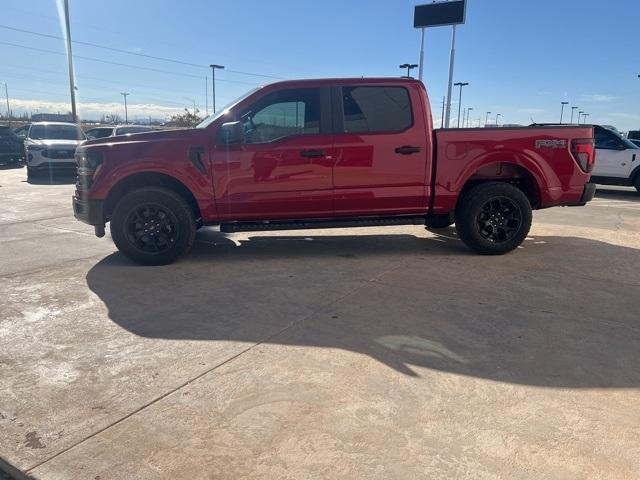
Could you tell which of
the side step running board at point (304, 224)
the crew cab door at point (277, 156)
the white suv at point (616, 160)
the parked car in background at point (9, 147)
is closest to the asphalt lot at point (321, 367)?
the side step running board at point (304, 224)

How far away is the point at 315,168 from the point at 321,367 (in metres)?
2.93

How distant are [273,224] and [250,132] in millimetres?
1107

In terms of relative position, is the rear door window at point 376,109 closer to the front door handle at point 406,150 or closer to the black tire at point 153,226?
the front door handle at point 406,150

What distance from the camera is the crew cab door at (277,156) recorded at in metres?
5.59

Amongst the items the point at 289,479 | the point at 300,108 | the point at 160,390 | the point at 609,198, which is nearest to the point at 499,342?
the point at 289,479

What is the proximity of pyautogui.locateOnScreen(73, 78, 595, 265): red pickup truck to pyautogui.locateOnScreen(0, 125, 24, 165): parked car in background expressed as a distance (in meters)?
16.7

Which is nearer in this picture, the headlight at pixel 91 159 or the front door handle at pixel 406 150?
the headlight at pixel 91 159

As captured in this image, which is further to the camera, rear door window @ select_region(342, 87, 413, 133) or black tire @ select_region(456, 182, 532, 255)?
black tire @ select_region(456, 182, 532, 255)

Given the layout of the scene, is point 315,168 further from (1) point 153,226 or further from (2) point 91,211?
(2) point 91,211

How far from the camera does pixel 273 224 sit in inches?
233

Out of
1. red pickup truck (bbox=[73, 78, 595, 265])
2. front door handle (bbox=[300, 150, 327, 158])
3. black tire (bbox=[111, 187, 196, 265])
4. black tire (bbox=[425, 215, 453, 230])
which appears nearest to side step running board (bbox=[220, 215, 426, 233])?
A: red pickup truck (bbox=[73, 78, 595, 265])

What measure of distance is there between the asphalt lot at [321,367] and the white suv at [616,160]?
8207 millimetres

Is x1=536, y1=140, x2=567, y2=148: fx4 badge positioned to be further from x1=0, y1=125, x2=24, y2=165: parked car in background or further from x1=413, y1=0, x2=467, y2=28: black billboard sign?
x1=0, y1=125, x2=24, y2=165: parked car in background

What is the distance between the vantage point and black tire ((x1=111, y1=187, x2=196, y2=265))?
5.61 meters
